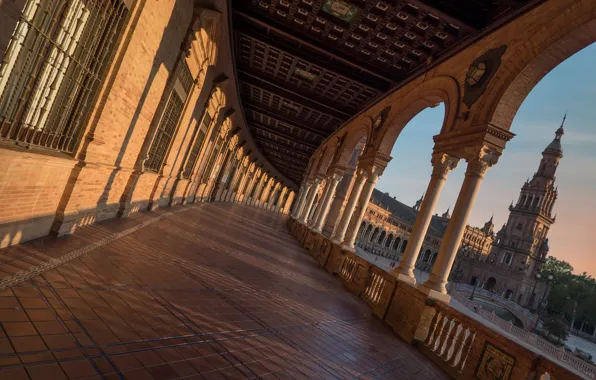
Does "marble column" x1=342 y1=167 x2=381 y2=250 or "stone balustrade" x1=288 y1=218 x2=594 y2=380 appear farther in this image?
"marble column" x1=342 y1=167 x2=381 y2=250

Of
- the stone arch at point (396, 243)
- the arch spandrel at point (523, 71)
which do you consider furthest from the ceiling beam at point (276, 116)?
the stone arch at point (396, 243)

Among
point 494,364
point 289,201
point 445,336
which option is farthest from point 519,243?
point 494,364

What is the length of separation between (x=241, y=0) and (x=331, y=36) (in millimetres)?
2962

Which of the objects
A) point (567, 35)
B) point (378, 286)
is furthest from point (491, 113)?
point (378, 286)

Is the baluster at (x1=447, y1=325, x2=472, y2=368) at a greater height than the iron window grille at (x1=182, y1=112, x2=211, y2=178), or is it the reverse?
the iron window grille at (x1=182, y1=112, x2=211, y2=178)

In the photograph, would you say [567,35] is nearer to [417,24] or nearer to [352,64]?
[417,24]

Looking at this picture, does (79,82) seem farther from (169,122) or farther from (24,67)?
(169,122)

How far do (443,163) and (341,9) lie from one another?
4933 mm

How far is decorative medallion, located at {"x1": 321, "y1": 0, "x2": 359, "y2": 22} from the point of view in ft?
30.9

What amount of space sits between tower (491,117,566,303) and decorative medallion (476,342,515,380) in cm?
7758

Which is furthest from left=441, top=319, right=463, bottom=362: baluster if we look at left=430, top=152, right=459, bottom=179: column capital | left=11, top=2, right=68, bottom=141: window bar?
left=11, top=2, right=68, bottom=141: window bar

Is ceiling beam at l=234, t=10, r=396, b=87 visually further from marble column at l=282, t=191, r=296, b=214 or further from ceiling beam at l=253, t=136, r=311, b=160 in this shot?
marble column at l=282, t=191, r=296, b=214

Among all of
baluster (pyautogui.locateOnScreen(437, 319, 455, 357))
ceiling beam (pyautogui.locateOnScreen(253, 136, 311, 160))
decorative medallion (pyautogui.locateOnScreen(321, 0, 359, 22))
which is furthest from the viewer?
ceiling beam (pyautogui.locateOnScreen(253, 136, 311, 160))

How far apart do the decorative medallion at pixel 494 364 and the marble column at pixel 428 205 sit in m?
3.12
